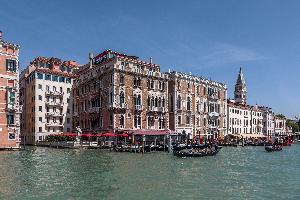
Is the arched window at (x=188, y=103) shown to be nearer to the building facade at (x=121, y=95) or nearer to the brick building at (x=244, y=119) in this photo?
the building facade at (x=121, y=95)

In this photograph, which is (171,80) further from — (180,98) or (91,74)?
(91,74)

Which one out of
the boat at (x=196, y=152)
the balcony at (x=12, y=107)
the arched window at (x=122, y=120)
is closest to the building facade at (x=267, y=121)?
the arched window at (x=122, y=120)

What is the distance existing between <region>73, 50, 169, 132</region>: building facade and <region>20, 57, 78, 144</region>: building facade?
2.94m

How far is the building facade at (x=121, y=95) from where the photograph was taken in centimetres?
5203

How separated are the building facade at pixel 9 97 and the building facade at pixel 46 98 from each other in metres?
15.4

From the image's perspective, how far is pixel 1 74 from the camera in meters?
41.8

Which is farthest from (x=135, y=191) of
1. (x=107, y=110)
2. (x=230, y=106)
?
(x=230, y=106)


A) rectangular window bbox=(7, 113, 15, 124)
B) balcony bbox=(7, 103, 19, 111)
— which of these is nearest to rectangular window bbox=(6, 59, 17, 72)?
balcony bbox=(7, 103, 19, 111)

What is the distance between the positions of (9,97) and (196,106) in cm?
3283

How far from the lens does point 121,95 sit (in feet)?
173

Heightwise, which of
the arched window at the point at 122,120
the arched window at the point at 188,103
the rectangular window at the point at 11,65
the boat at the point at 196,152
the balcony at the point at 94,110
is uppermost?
the rectangular window at the point at 11,65

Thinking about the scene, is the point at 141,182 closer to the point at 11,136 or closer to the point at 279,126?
the point at 11,136

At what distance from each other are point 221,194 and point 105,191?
18.3 feet

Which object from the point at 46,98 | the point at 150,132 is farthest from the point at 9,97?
the point at 150,132
